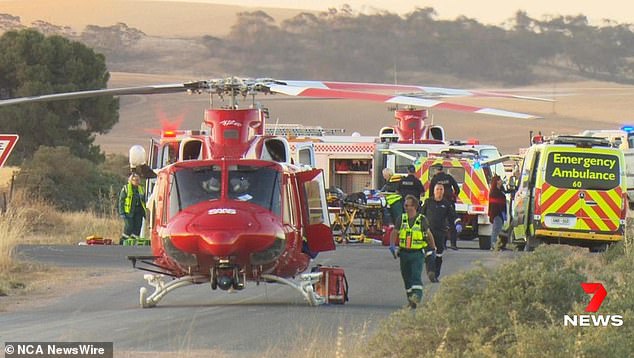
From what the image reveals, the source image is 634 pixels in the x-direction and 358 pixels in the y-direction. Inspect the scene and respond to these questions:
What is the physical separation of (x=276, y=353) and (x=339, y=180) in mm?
23435

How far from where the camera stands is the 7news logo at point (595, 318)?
1280cm

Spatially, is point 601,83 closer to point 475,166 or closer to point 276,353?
point 475,166

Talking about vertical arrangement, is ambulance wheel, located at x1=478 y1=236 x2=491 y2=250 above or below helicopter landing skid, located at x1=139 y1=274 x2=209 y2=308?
below

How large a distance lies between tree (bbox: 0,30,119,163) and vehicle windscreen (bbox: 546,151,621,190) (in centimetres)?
3592

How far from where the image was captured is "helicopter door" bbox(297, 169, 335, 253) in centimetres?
1955

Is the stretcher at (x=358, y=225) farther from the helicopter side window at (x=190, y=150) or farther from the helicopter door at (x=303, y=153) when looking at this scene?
the helicopter side window at (x=190, y=150)

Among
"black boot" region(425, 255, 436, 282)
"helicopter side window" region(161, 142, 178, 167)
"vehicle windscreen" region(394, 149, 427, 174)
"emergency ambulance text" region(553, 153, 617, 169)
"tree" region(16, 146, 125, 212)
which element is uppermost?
"emergency ambulance text" region(553, 153, 617, 169)

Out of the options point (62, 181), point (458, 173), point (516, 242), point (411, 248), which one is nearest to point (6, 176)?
point (62, 181)

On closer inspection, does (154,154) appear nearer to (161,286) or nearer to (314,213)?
(314,213)

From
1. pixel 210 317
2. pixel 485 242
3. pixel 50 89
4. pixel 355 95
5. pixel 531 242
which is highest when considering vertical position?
pixel 355 95

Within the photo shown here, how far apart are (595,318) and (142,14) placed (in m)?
145

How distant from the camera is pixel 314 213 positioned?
19.7 metres

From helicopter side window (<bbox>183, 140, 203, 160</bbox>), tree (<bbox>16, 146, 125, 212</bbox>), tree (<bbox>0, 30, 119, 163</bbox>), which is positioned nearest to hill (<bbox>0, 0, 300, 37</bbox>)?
tree (<bbox>0, 30, 119, 163</bbox>)

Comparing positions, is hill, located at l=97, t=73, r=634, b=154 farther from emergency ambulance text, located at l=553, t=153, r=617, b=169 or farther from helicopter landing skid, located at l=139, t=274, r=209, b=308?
helicopter landing skid, located at l=139, t=274, r=209, b=308
